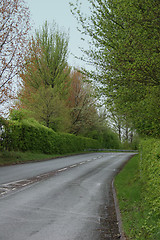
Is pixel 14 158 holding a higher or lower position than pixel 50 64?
lower

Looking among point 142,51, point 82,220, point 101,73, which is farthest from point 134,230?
point 101,73

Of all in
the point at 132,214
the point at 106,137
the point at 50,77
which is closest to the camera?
the point at 132,214

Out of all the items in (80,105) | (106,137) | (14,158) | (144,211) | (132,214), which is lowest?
(132,214)

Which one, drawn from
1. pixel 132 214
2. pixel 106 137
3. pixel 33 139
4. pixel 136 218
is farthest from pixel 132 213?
pixel 106 137

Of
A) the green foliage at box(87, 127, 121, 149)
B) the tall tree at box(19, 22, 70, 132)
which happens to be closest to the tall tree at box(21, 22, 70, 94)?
the tall tree at box(19, 22, 70, 132)

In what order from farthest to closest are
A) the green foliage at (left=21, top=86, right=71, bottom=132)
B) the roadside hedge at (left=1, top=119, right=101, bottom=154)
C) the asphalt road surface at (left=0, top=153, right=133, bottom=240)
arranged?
the green foliage at (left=21, top=86, right=71, bottom=132) < the roadside hedge at (left=1, top=119, right=101, bottom=154) < the asphalt road surface at (left=0, top=153, right=133, bottom=240)

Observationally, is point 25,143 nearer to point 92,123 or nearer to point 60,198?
point 60,198

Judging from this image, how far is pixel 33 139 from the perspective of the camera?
77.8 ft

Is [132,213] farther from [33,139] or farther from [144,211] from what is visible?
[33,139]

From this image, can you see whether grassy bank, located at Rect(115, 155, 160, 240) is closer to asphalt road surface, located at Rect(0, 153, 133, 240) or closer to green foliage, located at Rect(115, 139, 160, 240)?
A: green foliage, located at Rect(115, 139, 160, 240)

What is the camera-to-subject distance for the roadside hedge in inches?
779

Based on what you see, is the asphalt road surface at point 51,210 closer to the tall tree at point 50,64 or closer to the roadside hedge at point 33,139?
the roadside hedge at point 33,139

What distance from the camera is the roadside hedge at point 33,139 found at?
779 inches

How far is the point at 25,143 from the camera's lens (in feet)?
73.8
